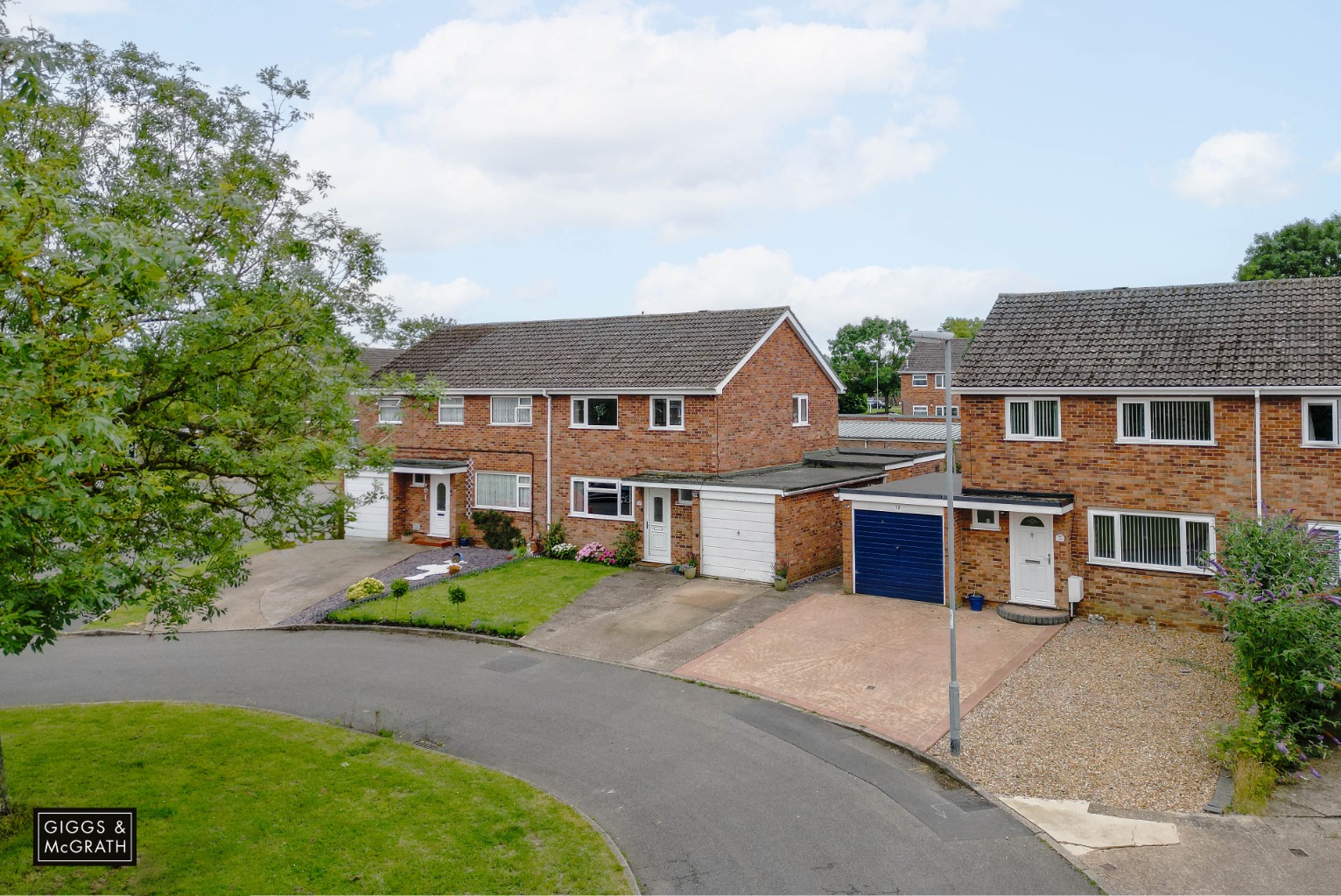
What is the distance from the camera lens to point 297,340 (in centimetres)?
1030

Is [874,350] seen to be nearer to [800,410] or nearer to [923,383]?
[923,383]

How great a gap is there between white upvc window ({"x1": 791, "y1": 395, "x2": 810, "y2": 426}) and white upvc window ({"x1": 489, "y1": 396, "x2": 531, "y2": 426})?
8.39 m

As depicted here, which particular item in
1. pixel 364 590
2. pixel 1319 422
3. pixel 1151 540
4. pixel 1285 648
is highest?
pixel 1319 422

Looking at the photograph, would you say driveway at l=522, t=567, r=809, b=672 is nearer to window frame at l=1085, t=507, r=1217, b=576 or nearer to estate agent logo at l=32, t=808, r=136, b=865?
window frame at l=1085, t=507, r=1217, b=576

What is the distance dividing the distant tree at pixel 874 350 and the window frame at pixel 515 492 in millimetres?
64563

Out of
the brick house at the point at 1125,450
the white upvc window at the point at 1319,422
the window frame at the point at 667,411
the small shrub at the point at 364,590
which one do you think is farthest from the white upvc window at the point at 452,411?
the white upvc window at the point at 1319,422

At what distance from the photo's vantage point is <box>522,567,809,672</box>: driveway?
16.9 metres

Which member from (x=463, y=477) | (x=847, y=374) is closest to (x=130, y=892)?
(x=463, y=477)

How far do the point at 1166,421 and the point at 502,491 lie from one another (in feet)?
60.0

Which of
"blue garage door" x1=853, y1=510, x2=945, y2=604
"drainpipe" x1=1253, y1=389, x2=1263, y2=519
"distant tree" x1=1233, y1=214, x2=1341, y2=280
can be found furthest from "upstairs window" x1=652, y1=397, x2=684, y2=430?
"distant tree" x1=1233, y1=214, x2=1341, y2=280

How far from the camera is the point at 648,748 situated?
12180 mm

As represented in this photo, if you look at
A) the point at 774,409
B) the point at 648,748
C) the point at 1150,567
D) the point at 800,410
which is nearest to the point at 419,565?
the point at 774,409

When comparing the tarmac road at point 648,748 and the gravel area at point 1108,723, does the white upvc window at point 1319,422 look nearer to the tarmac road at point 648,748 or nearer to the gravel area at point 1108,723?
the gravel area at point 1108,723

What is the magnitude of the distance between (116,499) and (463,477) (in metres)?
20.5
